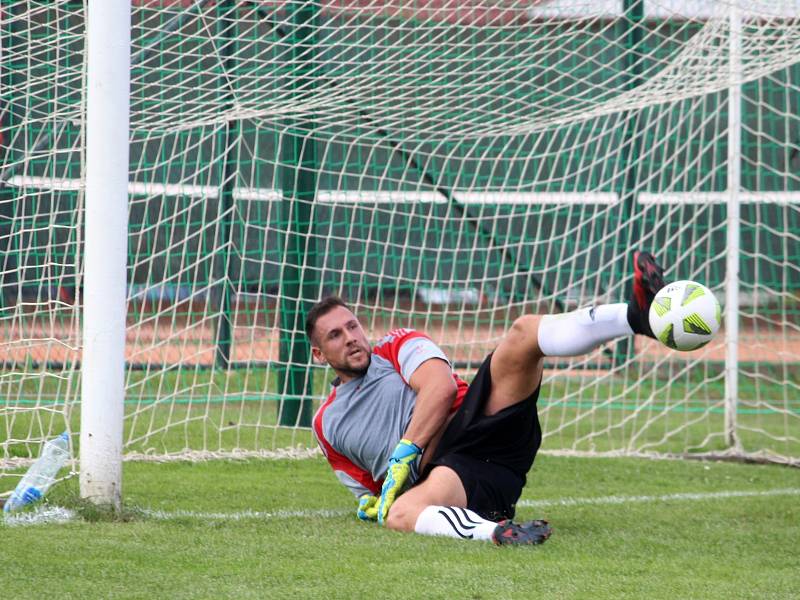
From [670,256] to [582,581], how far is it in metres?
7.85

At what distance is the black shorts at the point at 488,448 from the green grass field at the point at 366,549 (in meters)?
0.25

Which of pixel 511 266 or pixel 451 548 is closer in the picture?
pixel 451 548

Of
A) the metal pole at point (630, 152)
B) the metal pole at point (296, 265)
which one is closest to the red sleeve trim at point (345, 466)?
the metal pole at point (296, 265)

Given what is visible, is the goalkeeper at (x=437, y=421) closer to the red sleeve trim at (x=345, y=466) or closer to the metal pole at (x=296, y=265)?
the red sleeve trim at (x=345, y=466)

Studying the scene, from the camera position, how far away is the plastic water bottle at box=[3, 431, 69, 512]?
4430 mm

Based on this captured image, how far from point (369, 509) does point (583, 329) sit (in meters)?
1.17

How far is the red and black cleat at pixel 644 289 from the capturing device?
145 inches

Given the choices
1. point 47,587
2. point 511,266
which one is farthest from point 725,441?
point 47,587

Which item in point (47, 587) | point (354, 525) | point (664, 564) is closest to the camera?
point (47, 587)

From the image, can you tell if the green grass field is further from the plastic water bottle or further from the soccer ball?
the soccer ball

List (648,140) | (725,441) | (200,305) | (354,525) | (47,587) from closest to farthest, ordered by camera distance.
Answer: (47,587) → (354,525) → (725,441) → (200,305) → (648,140)

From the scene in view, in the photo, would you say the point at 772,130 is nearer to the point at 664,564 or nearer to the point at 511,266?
the point at 511,266

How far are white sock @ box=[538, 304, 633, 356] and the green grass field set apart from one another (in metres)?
0.66

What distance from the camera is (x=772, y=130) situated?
1074cm
